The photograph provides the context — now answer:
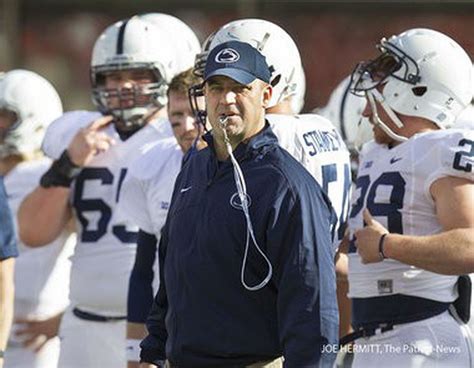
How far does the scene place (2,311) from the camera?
5426 millimetres

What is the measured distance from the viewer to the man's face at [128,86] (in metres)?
6.35

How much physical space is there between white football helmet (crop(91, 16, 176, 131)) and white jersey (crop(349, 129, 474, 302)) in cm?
142

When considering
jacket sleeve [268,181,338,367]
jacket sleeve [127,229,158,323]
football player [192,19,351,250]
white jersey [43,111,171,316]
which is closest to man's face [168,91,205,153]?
football player [192,19,351,250]

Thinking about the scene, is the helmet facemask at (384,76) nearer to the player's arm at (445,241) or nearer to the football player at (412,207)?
the football player at (412,207)

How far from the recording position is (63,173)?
6.39 meters

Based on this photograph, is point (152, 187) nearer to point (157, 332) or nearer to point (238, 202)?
point (157, 332)

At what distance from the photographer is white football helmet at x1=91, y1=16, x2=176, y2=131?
6375 millimetres

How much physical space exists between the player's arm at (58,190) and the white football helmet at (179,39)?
458 millimetres

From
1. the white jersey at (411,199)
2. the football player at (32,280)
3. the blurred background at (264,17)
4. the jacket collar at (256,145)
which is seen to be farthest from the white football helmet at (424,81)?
the blurred background at (264,17)

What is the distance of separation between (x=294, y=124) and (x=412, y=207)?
1.65ft

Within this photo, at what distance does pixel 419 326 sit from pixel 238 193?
3.82 ft

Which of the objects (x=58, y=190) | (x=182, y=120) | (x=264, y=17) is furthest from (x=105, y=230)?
(x=264, y=17)

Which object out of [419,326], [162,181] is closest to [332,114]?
[162,181]

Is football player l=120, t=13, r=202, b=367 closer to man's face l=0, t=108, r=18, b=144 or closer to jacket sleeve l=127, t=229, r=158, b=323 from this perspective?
jacket sleeve l=127, t=229, r=158, b=323
